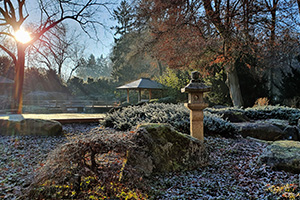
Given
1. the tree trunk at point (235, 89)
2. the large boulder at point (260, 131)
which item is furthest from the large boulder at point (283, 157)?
the tree trunk at point (235, 89)

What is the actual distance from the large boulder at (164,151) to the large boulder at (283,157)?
0.94m

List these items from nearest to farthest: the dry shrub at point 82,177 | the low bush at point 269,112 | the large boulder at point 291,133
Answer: the dry shrub at point 82,177
the large boulder at point 291,133
the low bush at point 269,112

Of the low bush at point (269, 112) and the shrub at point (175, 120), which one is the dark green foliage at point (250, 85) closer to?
the low bush at point (269, 112)

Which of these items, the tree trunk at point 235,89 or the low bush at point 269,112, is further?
the tree trunk at point 235,89

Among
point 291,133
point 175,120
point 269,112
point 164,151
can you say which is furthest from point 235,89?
point 164,151

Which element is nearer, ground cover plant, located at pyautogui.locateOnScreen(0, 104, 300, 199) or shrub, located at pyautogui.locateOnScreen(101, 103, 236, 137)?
ground cover plant, located at pyautogui.locateOnScreen(0, 104, 300, 199)

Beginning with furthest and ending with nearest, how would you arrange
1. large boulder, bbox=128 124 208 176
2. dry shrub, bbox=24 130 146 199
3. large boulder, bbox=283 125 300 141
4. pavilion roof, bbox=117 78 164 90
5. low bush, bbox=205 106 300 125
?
pavilion roof, bbox=117 78 164 90 < low bush, bbox=205 106 300 125 < large boulder, bbox=283 125 300 141 < large boulder, bbox=128 124 208 176 < dry shrub, bbox=24 130 146 199

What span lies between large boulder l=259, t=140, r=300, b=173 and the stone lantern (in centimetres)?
120

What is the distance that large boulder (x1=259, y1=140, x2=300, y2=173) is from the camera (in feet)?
9.98

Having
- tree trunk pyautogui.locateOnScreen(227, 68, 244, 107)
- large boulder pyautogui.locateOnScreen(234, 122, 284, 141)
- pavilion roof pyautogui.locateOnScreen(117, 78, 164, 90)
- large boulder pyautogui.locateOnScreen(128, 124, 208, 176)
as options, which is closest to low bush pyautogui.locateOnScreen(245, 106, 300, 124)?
large boulder pyautogui.locateOnScreen(234, 122, 284, 141)

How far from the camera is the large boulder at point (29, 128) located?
564 centimetres

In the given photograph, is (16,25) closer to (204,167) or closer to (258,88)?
(204,167)

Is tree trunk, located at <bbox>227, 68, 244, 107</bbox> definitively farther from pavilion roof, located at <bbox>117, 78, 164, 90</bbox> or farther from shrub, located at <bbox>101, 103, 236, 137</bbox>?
pavilion roof, located at <bbox>117, 78, 164, 90</bbox>

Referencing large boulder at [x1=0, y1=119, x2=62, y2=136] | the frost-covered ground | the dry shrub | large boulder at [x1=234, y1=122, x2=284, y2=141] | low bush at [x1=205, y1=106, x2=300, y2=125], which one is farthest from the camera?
low bush at [x1=205, y1=106, x2=300, y2=125]
